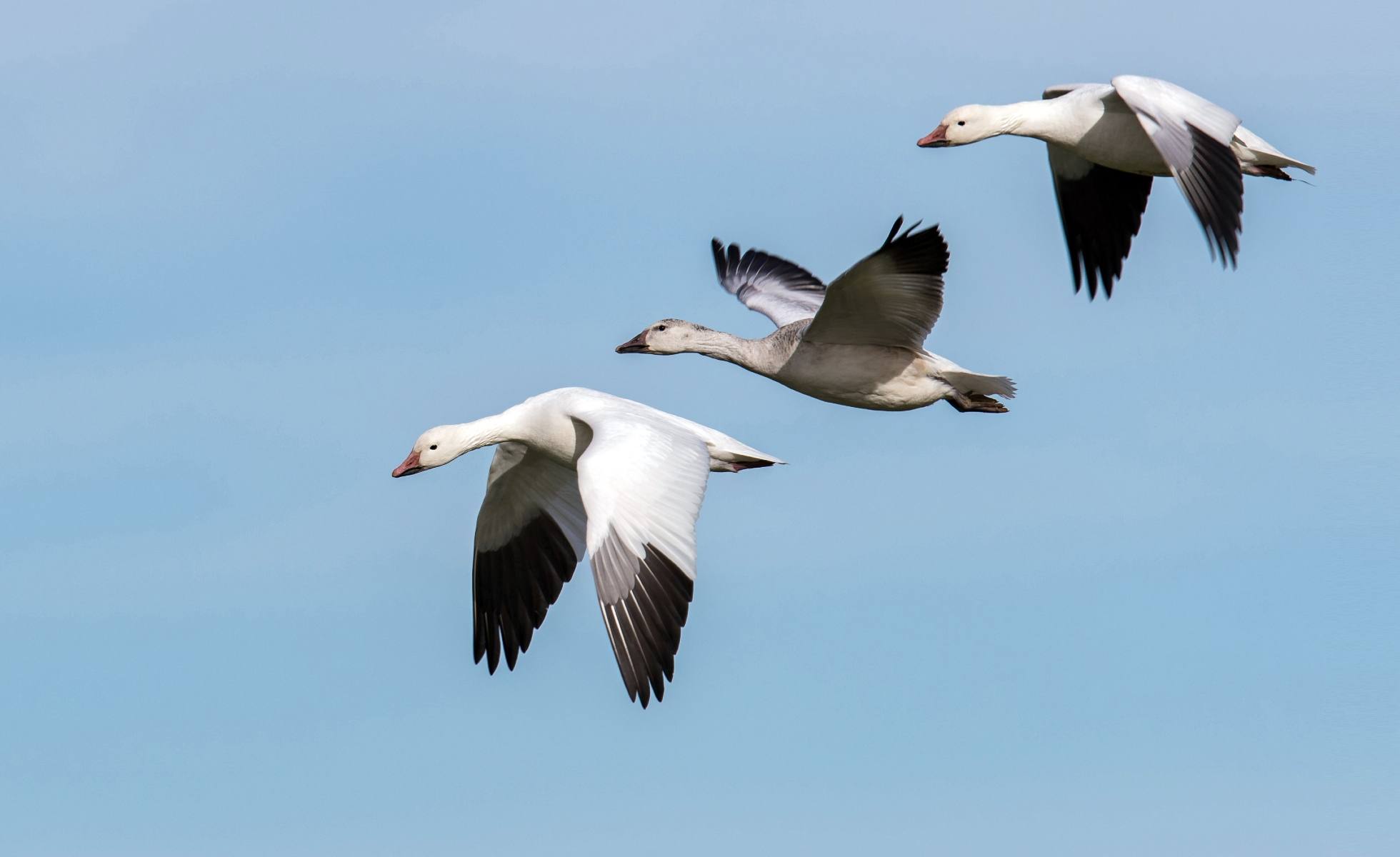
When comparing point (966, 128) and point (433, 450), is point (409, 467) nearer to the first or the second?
point (433, 450)

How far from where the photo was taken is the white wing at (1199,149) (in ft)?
43.7

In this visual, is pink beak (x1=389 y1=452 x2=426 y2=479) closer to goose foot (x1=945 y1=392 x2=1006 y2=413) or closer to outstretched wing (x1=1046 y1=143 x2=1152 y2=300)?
goose foot (x1=945 y1=392 x2=1006 y2=413)

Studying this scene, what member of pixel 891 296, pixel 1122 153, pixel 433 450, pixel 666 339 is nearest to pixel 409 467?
pixel 433 450

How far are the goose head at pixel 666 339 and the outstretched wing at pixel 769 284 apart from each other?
1.55m

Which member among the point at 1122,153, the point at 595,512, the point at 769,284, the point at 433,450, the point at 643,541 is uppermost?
the point at 1122,153

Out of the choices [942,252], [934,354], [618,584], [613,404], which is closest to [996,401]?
[934,354]

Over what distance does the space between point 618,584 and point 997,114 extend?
476cm

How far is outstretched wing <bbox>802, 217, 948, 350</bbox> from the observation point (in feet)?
42.2

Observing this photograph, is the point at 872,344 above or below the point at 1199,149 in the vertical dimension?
below

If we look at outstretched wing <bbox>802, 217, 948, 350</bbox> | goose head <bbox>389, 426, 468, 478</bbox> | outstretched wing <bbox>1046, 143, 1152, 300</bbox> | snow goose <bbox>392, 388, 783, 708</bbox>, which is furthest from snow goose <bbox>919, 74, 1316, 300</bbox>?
goose head <bbox>389, 426, 468, 478</bbox>

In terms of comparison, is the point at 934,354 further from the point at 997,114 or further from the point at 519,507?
the point at 519,507

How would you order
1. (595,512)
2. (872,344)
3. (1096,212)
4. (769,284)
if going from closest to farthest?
(595,512)
(872,344)
(1096,212)
(769,284)

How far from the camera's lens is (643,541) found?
11.9 m

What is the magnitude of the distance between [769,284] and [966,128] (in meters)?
2.87
